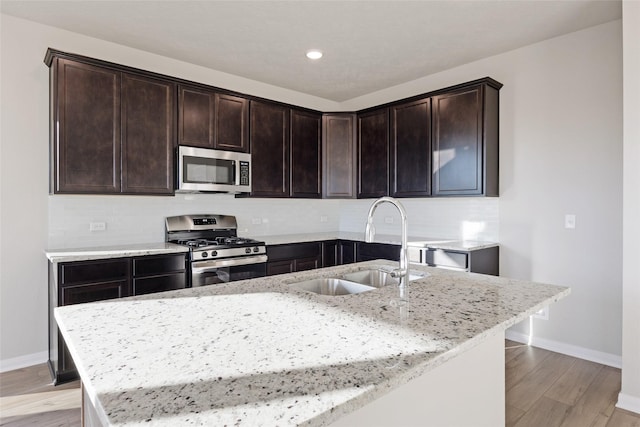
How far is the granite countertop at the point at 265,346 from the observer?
2.31 feet

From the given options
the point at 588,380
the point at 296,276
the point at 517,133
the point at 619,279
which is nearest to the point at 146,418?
the point at 296,276

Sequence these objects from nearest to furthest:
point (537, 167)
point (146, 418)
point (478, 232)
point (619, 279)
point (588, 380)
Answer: point (146, 418)
point (588, 380)
point (619, 279)
point (537, 167)
point (478, 232)

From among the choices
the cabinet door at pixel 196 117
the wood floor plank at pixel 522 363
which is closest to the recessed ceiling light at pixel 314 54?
the cabinet door at pixel 196 117

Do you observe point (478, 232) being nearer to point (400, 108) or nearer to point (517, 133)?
point (517, 133)

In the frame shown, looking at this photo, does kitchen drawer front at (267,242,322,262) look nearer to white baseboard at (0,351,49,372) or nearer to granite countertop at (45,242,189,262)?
granite countertop at (45,242,189,262)

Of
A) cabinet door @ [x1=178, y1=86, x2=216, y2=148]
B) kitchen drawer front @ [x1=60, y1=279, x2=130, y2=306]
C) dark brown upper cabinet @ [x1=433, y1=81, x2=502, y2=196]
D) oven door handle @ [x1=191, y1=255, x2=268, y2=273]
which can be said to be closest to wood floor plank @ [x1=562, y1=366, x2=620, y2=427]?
dark brown upper cabinet @ [x1=433, y1=81, x2=502, y2=196]

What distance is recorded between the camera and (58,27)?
10.4 feet

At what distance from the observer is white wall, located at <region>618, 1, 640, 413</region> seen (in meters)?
2.37

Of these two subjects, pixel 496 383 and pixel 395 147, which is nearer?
pixel 496 383

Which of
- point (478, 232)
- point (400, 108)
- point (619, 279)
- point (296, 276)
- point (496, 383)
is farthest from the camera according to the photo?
point (400, 108)

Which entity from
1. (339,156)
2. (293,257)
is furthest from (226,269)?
(339,156)

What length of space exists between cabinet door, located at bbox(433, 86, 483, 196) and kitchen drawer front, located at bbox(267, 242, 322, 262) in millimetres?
1452

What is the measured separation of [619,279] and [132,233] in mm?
4236

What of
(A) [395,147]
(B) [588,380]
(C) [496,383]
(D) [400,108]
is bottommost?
(B) [588,380]
